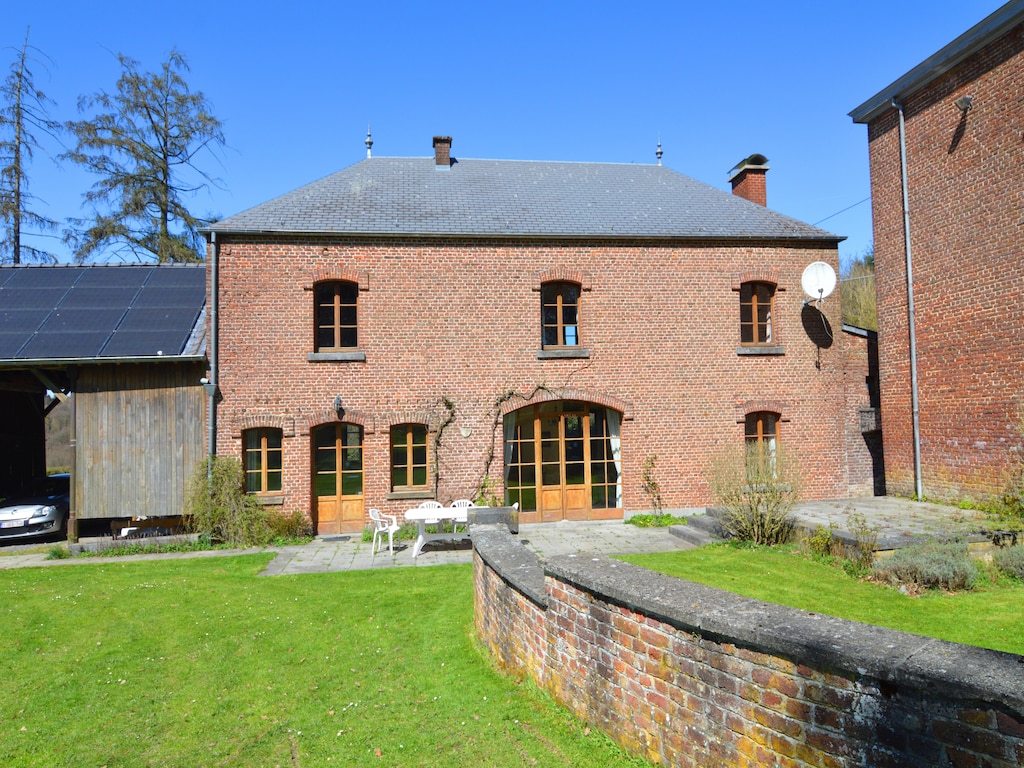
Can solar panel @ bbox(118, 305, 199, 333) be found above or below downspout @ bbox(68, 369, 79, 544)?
above

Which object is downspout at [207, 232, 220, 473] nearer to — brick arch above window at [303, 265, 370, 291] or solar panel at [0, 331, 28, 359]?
brick arch above window at [303, 265, 370, 291]

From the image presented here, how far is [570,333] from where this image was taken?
46.8 feet

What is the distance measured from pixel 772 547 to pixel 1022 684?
343 inches

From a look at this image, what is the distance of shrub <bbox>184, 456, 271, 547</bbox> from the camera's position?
39.8 ft

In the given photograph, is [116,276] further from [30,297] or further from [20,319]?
[20,319]

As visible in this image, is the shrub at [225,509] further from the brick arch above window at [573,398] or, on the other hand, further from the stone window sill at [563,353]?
the stone window sill at [563,353]

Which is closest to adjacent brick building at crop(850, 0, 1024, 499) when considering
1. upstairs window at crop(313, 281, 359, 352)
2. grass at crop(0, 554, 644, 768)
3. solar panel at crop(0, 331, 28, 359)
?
grass at crop(0, 554, 644, 768)

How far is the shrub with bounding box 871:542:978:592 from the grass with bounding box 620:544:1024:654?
19 centimetres

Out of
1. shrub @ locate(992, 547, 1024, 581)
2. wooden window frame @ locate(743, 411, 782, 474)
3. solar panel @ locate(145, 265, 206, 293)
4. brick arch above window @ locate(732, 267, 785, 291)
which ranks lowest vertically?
shrub @ locate(992, 547, 1024, 581)

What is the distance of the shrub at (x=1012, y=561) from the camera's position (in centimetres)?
827

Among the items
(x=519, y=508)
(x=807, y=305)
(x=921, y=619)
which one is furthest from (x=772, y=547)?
(x=807, y=305)

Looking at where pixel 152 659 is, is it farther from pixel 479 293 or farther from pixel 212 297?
pixel 479 293

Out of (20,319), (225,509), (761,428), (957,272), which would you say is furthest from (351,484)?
Result: (957,272)

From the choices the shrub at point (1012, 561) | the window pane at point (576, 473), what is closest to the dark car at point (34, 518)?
the window pane at point (576, 473)
